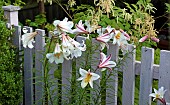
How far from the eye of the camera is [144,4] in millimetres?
3307

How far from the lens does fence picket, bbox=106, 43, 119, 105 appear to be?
2738mm

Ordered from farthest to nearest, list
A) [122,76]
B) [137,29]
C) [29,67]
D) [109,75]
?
[29,67]
[137,29]
[122,76]
[109,75]

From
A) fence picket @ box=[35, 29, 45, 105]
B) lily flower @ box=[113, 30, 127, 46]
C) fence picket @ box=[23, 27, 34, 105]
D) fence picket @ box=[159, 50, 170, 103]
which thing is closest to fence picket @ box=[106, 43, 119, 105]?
lily flower @ box=[113, 30, 127, 46]

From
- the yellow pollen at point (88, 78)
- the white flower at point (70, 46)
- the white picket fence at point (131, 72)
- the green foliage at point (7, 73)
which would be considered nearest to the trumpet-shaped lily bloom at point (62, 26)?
the white flower at point (70, 46)

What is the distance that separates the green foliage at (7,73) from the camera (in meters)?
3.14

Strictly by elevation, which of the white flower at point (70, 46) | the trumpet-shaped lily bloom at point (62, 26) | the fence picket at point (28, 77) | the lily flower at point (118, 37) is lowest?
the fence picket at point (28, 77)

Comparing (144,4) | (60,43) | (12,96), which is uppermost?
(144,4)

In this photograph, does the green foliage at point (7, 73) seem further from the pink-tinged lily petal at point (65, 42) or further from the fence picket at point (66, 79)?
the pink-tinged lily petal at point (65, 42)

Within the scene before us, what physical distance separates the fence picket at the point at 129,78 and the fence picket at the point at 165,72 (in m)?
0.22

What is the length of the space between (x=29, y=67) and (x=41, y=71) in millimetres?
190

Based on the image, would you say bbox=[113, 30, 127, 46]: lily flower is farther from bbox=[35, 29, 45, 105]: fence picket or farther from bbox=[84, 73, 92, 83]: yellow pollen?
bbox=[35, 29, 45, 105]: fence picket

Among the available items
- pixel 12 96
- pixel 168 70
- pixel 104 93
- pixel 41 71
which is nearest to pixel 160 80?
pixel 168 70

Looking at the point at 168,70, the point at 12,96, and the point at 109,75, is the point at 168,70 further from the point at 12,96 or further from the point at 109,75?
the point at 12,96

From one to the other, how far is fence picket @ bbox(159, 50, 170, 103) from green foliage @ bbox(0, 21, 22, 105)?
126cm
